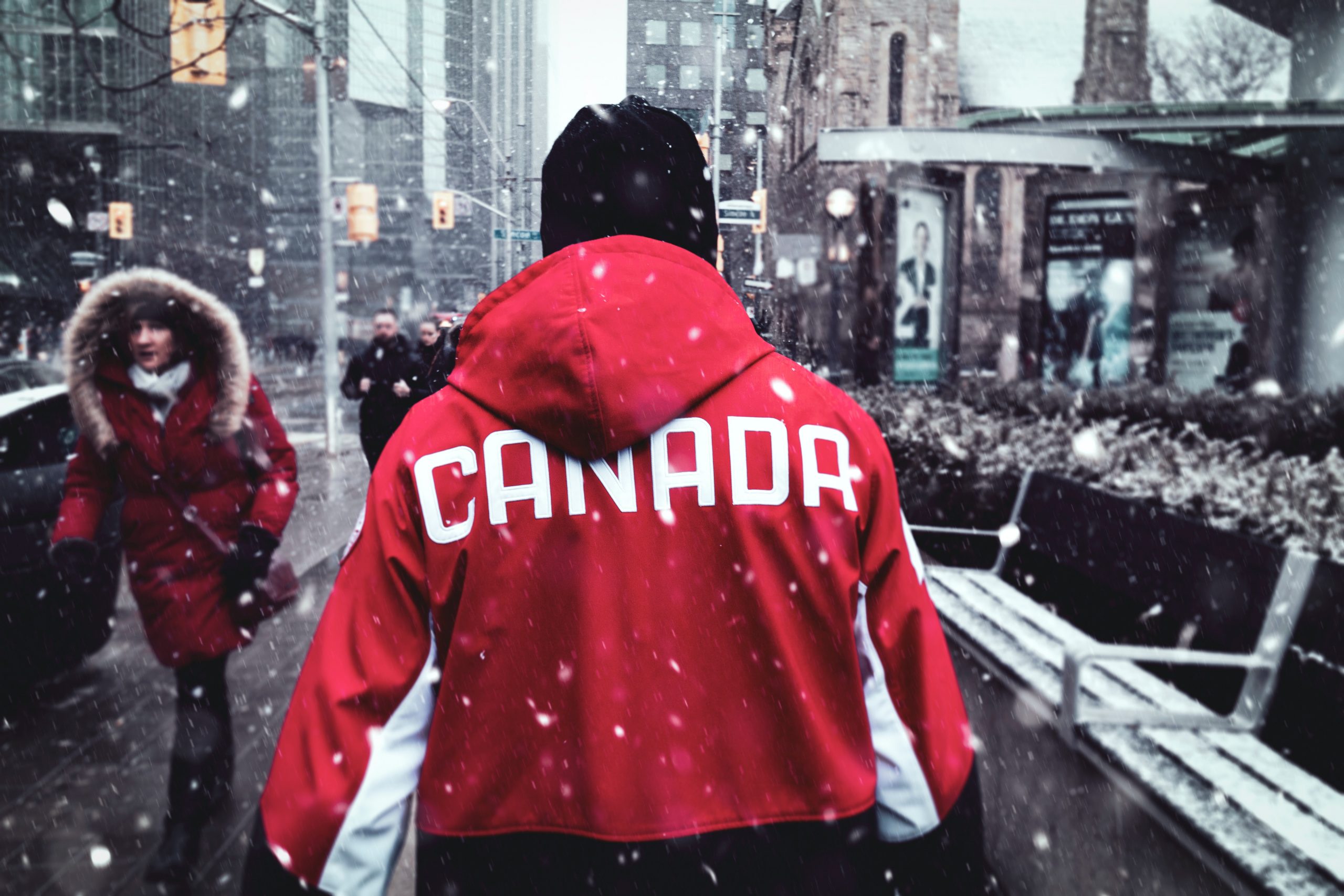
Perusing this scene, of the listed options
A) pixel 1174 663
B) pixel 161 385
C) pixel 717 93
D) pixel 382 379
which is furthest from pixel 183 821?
pixel 382 379

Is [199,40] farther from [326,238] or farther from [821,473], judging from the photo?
[821,473]

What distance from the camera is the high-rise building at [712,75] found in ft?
13.5

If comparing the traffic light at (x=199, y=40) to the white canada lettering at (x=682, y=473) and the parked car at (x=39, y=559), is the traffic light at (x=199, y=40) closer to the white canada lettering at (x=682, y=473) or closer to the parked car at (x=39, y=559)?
the parked car at (x=39, y=559)

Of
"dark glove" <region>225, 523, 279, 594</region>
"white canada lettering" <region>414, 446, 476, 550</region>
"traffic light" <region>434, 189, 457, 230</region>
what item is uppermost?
"traffic light" <region>434, 189, 457, 230</region>

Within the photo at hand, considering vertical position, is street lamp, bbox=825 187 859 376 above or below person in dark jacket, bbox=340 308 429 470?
above

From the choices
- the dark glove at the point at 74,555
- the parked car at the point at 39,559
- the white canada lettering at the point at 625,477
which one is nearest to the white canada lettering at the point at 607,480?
the white canada lettering at the point at 625,477

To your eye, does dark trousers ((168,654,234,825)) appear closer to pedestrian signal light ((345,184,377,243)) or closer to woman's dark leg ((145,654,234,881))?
woman's dark leg ((145,654,234,881))

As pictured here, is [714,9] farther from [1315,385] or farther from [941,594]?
[1315,385]

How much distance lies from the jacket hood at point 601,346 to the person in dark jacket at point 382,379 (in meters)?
5.98

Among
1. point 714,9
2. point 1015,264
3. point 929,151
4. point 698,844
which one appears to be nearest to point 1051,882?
point 698,844

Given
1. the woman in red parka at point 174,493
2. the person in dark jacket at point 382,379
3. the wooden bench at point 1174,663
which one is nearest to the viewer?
the wooden bench at point 1174,663

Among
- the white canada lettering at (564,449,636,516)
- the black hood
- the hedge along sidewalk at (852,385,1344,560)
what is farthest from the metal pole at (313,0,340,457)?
the white canada lettering at (564,449,636,516)

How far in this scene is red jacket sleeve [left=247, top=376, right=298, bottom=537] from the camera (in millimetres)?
3496

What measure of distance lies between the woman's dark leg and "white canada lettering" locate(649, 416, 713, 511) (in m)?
2.59
